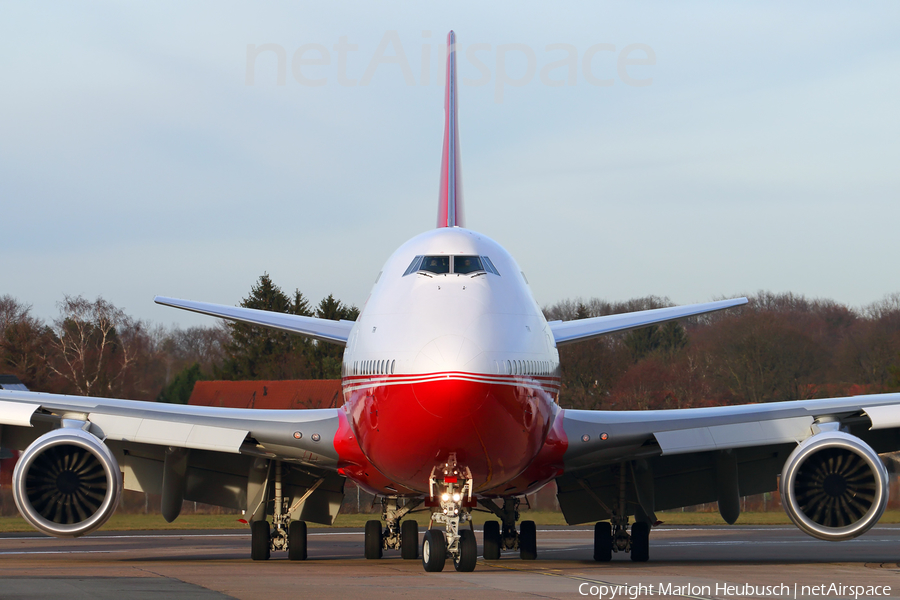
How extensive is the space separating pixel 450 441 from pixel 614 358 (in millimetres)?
55309

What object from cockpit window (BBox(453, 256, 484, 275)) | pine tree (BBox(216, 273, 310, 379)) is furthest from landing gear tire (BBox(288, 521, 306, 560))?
pine tree (BBox(216, 273, 310, 379))

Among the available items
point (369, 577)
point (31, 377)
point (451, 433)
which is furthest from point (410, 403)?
point (31, 377)

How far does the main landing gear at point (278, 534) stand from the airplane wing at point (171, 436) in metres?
0.22

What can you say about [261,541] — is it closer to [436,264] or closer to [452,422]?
[436,264]

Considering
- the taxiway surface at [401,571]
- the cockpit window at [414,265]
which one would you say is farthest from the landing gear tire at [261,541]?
the cockpit window at [414,265]

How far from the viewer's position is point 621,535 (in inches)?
713

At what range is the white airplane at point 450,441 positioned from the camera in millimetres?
13203

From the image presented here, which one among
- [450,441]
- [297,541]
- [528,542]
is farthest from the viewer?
[528,542]

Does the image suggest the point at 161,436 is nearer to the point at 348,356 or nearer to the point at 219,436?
the point at 219,436

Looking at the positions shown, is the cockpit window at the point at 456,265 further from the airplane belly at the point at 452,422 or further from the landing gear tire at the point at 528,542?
the landing gear tire at the point at 528,542

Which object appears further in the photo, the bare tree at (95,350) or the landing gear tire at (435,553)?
the bare tree at (95,350)

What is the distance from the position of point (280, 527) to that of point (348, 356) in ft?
13.7

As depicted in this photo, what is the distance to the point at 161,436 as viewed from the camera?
16.2 metres

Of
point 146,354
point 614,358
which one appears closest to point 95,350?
point 146,354
